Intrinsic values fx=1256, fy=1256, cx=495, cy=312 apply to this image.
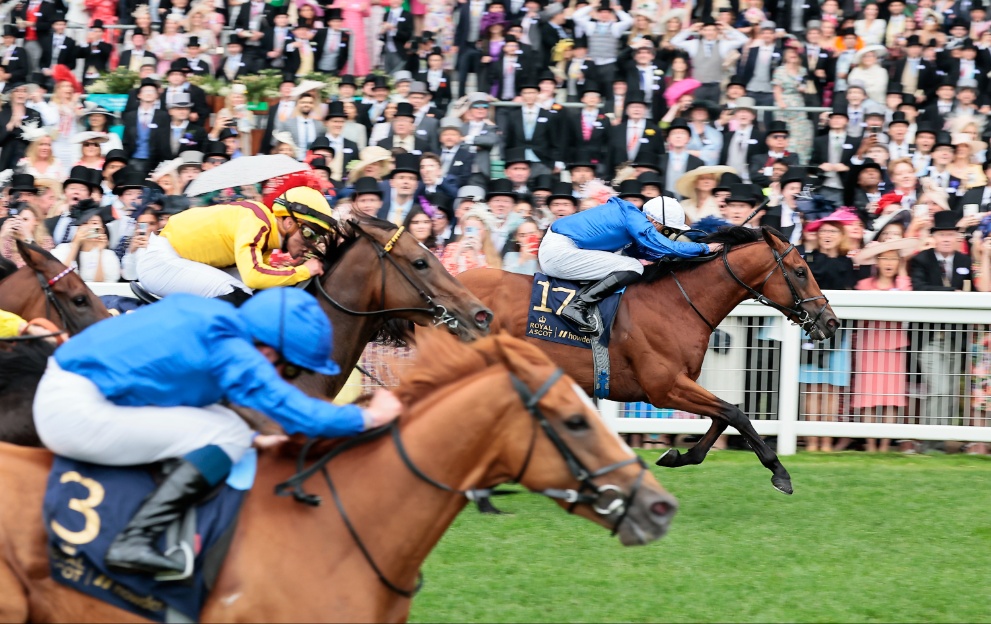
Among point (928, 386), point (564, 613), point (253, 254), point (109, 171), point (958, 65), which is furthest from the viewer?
point (958, 65)

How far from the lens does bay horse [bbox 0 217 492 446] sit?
21.6 feet

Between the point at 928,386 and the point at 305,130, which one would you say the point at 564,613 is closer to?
the point at 928,386

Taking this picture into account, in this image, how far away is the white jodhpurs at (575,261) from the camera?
823cm

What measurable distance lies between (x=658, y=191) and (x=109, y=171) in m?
4.99

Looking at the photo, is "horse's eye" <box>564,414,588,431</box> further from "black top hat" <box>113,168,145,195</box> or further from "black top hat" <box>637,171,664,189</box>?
"black top hat" <box>113,168,145,195</box>

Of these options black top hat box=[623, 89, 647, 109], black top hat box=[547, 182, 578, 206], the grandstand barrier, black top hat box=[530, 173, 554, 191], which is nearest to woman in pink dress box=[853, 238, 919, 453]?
the grandstand barrier

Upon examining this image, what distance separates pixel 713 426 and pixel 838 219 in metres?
2.57

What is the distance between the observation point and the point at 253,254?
21.1 ft

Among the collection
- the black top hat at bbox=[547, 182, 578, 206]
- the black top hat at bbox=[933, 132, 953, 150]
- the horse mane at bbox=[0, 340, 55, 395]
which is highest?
the black top hat at bbox=[933, 132, 953, 150]

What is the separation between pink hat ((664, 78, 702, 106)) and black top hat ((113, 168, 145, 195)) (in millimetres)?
5274

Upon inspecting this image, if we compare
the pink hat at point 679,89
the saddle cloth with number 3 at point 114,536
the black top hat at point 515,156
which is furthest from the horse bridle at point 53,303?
the pink hat at point 679,89

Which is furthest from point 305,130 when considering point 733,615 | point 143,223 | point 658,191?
point 733,615

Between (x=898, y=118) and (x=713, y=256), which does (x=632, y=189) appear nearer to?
(x=713, y=256)

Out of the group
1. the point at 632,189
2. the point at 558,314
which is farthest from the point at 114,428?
the point at 632,189
